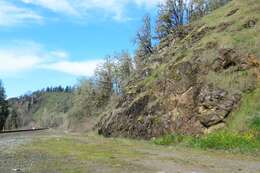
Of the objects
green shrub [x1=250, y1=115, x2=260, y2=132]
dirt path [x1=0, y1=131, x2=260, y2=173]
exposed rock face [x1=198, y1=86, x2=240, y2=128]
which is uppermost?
exposed rock face [x1=198, y1=86, x2=240, y2=128]

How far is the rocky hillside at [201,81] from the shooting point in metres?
31.5

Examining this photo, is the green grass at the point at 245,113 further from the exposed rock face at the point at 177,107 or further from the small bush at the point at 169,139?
the small bush at the point at 169,139

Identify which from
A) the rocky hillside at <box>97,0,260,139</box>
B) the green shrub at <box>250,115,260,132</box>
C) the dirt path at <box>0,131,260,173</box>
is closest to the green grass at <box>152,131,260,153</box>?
the green shrub at <box>250,115,260,132</box>

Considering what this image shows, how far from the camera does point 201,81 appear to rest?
113 ft

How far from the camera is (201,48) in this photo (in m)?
38.4

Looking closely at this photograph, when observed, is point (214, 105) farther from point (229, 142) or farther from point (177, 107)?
point (229, 142)

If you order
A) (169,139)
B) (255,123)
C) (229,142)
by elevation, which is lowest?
(229,142)

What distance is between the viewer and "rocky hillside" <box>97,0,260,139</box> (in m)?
31.5

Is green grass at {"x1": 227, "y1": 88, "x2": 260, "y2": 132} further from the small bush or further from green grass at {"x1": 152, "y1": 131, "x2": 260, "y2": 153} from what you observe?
the small bush

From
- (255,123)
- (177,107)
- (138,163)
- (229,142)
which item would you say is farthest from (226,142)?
(177,107)

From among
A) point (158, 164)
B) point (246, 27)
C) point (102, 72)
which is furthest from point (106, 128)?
point (102, 72)

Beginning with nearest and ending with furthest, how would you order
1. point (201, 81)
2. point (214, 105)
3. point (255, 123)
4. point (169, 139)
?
1. point (255, 123)
2. point (169, 139)
3. point (214, 105)
4. point (201, 81)

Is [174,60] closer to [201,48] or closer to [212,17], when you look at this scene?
[201,48]

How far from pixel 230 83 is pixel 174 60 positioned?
9454mm
